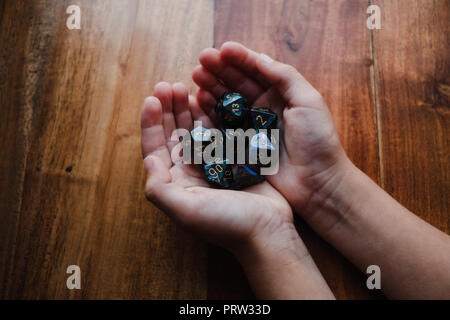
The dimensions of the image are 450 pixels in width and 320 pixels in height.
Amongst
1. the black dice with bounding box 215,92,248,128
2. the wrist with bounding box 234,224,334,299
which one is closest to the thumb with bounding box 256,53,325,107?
the black dice with bounding box 215,92,248,128

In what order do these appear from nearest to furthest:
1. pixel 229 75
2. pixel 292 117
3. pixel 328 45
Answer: pixel 292 117 < pixel 229 75 < pixel 328 45

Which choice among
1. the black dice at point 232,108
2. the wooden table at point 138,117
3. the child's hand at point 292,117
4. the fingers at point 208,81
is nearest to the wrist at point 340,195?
the child's hand at point 292,117

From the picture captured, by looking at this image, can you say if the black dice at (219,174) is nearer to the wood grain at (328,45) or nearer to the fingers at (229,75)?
the fingers at (229,75)

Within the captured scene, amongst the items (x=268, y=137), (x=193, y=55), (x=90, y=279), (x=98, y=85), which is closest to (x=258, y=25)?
(x=193, y=55)

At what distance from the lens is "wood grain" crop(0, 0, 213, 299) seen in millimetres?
1217

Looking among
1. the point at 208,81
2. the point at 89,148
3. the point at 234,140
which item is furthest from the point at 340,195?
the point at 89,148

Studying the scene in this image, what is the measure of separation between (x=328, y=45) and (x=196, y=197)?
87cm

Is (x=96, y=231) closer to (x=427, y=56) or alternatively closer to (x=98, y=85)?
(x=98, y=85)

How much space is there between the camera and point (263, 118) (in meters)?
1.17

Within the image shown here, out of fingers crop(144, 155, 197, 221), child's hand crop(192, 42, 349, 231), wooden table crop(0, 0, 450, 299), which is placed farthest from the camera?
wooden table crop(0, 0, 450, 299)

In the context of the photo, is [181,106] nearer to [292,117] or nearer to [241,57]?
[241,57]

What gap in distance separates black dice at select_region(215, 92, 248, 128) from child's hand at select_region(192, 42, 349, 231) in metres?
0.10

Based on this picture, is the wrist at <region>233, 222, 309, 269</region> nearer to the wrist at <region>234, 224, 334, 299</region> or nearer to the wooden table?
the wrist at <region>234, 224, 334, 299</region>

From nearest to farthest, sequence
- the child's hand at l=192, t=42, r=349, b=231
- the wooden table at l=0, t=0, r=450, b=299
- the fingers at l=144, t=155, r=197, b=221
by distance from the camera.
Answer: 1. the fingers at l=144, t=155, r=197, b=221
2. the child's hand at l=192, t=42, r=349, b=231
3. the wooden table at l=0, t=0, r=450, b=299
